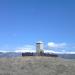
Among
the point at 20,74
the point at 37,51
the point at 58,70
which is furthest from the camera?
the point at 37,51

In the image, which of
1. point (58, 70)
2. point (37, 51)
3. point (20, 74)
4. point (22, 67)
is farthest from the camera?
point (37, 51)

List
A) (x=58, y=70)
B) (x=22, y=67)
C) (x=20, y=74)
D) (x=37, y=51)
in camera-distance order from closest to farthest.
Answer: (x=20, y=74), (x=58, y=70), (x=22, y=67), (x=37, y=51)

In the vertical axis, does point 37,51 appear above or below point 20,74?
above

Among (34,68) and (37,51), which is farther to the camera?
(37,51)

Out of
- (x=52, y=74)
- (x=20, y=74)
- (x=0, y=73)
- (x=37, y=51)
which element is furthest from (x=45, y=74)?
(x=37, y=51)

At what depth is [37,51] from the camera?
51750mm

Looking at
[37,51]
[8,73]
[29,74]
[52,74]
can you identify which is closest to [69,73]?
[52,74]

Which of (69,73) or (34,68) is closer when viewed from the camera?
(69,73)

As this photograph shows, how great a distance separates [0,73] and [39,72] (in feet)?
12.8

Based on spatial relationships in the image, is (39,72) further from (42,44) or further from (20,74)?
(42,44)

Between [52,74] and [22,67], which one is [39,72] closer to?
[52,74]

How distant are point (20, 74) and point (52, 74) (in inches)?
123

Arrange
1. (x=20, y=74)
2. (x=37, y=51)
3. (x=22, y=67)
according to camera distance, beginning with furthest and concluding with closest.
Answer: (x=37, y=51) < (x=22, y=67) < (x=20, y=74)

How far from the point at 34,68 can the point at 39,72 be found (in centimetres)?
288
